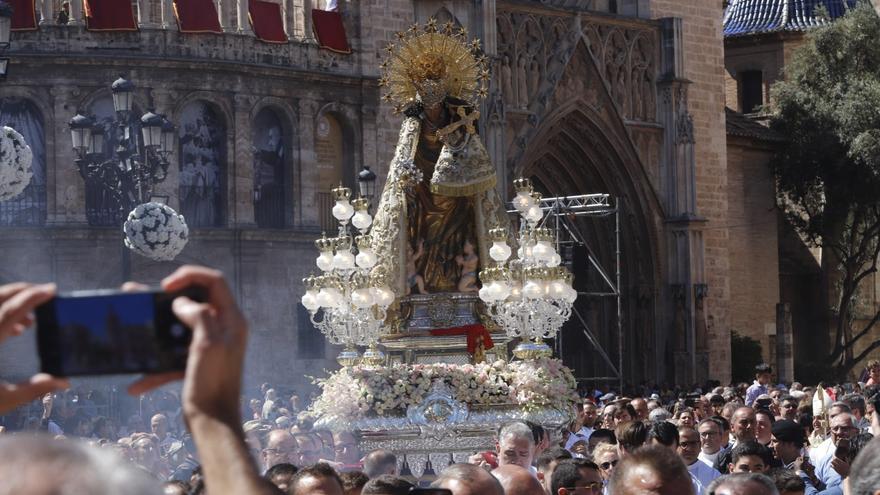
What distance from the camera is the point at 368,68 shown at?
112 ft

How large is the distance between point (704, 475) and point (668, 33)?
3031cm

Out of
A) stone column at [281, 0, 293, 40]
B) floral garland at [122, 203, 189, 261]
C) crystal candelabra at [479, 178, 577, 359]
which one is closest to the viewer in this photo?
floral garland at [122, 203, 189, 261]

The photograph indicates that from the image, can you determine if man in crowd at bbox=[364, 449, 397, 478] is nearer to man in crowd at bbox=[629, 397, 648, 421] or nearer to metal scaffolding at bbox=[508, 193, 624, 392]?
man in crowd at bbox=[629, 397, 648, 421]

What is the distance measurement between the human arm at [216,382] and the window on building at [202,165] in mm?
29228

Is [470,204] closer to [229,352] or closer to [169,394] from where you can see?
[169,394]

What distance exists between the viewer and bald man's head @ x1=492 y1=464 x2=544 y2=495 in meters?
6.95

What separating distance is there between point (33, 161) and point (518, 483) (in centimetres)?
2459

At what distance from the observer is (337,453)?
1434 centimetres

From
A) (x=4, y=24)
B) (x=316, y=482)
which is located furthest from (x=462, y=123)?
(x=316, y=482)

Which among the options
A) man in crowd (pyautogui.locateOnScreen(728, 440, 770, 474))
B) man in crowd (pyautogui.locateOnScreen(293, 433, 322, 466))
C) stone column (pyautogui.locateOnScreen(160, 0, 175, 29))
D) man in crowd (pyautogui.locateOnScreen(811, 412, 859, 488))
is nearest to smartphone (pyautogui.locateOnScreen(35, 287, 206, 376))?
man in crowd (pyautogui.locateOnScreen(728, 440, 770, 474))

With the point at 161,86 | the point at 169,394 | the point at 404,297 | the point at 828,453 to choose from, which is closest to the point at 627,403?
the point at 404,297

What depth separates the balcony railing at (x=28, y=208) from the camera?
3038cm

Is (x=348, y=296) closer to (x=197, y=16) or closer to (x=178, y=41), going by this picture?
(x=178, y=41)

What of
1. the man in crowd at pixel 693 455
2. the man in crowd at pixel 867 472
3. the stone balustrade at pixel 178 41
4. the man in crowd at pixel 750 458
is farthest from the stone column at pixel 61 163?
the man in crowd at pixel 867 472
